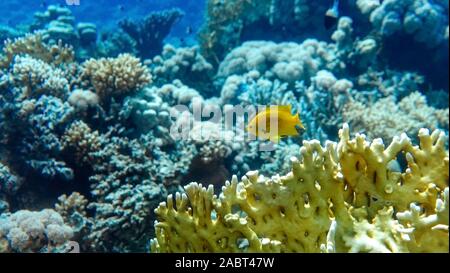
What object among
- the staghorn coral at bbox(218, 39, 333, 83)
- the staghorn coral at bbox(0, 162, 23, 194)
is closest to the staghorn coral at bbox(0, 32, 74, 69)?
the staghorn coral at bbox(0, 162, 23, 194)

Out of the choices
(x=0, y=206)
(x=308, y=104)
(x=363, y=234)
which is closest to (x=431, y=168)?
(x=363, y=234)

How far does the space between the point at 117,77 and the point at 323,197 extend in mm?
4293

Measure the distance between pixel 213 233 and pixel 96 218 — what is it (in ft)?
8.67

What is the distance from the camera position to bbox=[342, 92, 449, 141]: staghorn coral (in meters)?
7.12

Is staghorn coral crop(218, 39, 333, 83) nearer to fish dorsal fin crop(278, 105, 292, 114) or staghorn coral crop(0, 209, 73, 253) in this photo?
fish dorsal fin crop(278, 105, 292, 114)

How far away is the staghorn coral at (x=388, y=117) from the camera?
7.12 metres

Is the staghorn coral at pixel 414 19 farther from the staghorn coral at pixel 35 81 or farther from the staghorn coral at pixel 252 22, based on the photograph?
the staghorn coral at pixel 35 81

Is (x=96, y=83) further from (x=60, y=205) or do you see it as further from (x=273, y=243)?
(x=273, y=243)

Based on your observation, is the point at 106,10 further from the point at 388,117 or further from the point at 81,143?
the point at 81,143

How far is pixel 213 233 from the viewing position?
2477mm

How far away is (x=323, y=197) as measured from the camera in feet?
7.81

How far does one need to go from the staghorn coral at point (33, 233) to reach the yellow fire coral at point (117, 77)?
7.25ft

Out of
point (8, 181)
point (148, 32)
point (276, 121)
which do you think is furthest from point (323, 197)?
point (148, 32)

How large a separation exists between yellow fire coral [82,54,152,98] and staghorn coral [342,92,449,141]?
3.78 metres
